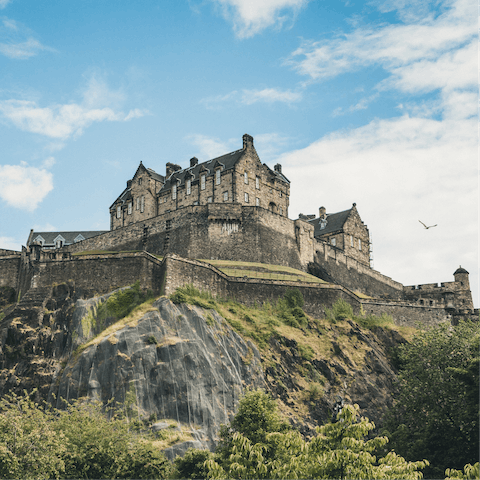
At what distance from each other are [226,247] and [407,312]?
20025 millimetres

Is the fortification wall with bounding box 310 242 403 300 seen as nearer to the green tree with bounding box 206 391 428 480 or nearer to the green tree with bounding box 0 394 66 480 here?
the green tree with bounding box 0 394 66 480

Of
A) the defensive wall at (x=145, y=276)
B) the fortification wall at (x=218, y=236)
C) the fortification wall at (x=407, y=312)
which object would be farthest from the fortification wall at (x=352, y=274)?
the defensive wall at (x=145, y=276)

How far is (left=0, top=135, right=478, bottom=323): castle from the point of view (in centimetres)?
5422

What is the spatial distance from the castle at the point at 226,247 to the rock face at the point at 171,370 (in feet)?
17.8

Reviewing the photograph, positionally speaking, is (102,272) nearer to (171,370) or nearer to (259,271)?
(171,370)

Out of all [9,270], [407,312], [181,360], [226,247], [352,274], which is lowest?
[181,360]

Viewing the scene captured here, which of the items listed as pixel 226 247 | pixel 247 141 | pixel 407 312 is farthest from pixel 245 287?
pixel 247 141

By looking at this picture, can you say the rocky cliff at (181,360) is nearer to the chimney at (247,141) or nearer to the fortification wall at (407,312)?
the fortification wall at (407,312)

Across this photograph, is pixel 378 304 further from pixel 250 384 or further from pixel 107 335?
pixel 107 335

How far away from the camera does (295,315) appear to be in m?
56.3

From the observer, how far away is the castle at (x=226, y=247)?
5422 centimetres

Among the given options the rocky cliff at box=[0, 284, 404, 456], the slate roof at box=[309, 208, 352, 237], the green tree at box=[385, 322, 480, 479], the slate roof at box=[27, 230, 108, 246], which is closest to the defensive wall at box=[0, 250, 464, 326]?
the rocky cliff at box=[0, 284, 404, 456]

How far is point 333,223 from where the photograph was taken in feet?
276

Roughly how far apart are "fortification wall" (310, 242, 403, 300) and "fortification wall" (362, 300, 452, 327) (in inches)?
280
